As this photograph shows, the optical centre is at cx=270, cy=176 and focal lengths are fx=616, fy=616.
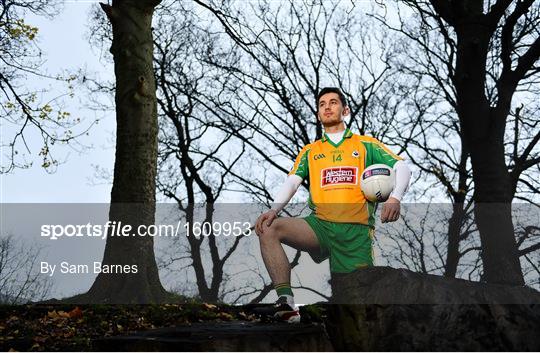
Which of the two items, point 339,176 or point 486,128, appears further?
point 486,128

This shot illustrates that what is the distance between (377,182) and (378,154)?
395 millimetres

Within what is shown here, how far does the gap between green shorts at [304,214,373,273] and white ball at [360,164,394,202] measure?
1.08 feet

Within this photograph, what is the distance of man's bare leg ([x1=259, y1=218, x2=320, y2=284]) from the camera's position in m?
5.99

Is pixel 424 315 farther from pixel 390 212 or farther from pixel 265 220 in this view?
pixel 265 220

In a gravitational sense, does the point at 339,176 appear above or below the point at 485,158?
below

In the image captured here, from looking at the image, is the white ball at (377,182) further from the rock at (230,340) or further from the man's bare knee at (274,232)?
the rock at (230,340)

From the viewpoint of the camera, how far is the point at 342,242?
6.09 metres

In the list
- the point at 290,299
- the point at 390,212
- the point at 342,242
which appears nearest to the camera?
the point at 390,212

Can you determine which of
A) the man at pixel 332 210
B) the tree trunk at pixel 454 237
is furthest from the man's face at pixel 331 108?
the tree trunk at pixel 454 237

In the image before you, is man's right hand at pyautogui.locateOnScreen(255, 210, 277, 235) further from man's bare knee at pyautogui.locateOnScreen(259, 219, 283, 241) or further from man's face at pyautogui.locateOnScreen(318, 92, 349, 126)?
man's face at pyautogui.locateOnScreen(318, 92, 349, 126)

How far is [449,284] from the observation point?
20.7 feet

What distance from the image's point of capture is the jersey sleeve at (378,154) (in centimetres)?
622

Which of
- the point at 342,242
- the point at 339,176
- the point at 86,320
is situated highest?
the point at 339,176

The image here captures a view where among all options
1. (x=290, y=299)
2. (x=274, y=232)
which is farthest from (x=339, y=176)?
(x=290, y=299)
